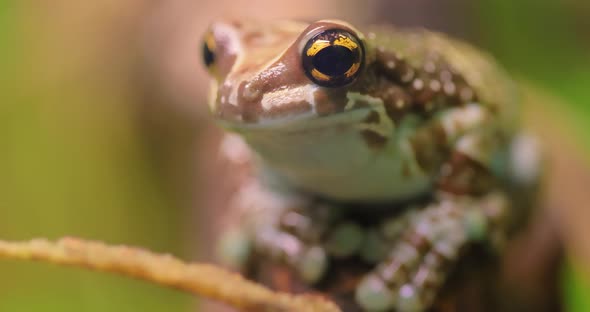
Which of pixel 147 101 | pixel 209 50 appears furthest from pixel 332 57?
pixel 147 101

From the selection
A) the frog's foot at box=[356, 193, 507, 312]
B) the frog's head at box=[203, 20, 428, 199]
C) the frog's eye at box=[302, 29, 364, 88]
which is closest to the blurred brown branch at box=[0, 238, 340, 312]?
the frog's foot at box=[356, 193, 507, 312]

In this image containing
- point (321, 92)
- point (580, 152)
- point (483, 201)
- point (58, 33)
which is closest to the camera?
point (321, 92)

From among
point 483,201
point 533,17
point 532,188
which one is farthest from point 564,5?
point 483,201

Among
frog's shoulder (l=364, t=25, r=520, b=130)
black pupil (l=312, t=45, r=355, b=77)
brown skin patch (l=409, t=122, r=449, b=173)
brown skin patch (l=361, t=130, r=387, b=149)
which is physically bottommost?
brown skin patch (l=361, t=130, r=387, b=149)

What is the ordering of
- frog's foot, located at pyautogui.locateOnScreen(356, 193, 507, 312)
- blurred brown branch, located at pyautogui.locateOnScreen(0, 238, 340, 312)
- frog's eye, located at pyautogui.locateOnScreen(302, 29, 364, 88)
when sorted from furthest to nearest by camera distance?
frog's foot, located at pyautogui.locateOnScreen(356, 193, 507, 312) < frog's eye, located at pyautogui.locateOnScreen(302, 29, 364, 88) < blurred brown branch, located at pyautogui.locateOnScreen(0, 238, 340, 312)

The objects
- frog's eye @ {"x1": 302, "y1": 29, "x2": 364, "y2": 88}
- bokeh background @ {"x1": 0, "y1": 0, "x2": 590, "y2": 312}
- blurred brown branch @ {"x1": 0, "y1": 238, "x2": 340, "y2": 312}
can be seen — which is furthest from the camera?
bokeh background @ {"x1": 0, "y1": 0, "x2": 590, "y2": 312}

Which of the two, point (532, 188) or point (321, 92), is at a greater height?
point (532, 188)

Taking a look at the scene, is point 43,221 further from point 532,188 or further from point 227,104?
point 532,188

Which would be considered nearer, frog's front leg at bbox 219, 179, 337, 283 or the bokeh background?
frog's front leg at bbox 219, 179, 337, 283

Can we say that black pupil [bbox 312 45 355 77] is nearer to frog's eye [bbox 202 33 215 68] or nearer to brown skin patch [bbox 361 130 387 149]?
brown skin patch [bbox 361 130 387 149]
